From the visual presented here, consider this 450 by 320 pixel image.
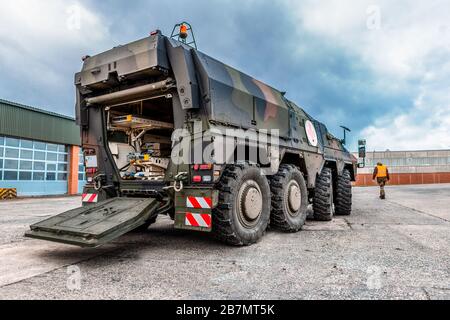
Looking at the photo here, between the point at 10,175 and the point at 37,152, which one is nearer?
the point at 10,175

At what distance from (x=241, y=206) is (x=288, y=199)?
164cm

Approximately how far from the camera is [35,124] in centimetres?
2000

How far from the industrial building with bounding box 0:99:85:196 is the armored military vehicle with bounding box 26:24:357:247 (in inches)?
643

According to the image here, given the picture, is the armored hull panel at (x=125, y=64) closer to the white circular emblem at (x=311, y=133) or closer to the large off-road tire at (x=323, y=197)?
the white circular emblem at (x=311, y=133)

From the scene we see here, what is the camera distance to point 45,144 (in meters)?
21.2

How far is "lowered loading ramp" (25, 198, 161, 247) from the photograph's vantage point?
11.9ft

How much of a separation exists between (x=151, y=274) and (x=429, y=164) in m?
56.6

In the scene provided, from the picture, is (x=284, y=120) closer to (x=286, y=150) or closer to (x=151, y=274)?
(x=286, y=150)

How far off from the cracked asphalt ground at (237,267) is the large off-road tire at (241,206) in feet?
0.71

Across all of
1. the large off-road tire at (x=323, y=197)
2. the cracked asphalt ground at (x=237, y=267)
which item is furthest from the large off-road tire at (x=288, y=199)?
the large off-road tire at (x=323, y=197)

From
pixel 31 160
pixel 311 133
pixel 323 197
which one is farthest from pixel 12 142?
pixel 323 197

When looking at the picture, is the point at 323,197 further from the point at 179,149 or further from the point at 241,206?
the point at 179,149

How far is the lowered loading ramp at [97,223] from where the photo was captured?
142 inches
